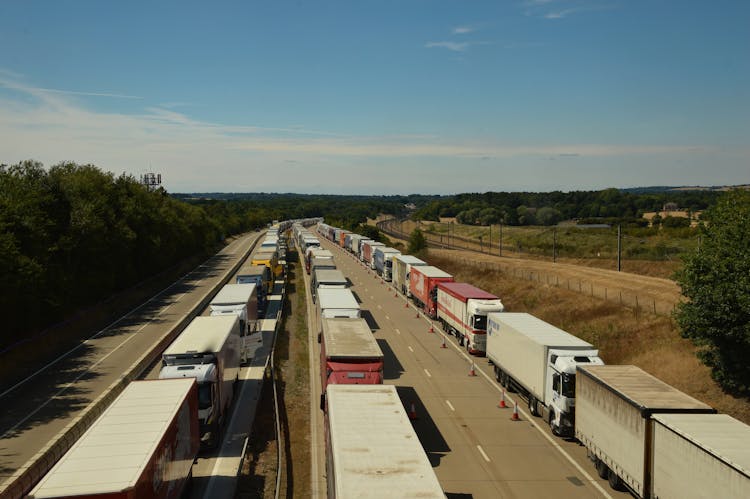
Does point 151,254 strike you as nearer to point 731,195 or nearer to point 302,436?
point 302,436

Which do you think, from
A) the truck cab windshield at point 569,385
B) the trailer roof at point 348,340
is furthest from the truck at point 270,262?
the truck cab windshield at point 569,385

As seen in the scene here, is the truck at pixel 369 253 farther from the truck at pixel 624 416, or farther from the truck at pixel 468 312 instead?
the truck at pixel 624 416

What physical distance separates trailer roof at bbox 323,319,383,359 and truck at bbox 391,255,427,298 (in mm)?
26424

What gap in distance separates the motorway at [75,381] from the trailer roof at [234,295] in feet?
17.3

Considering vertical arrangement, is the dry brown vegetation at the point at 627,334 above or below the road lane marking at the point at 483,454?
above

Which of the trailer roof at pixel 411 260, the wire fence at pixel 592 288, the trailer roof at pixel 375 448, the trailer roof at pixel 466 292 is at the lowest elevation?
the wire fence at pixel 592 288

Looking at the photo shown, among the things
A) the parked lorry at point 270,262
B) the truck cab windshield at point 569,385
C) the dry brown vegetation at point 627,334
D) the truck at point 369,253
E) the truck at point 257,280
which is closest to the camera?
the truck cab windshield at point 569,385

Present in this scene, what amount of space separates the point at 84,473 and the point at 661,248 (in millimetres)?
78735

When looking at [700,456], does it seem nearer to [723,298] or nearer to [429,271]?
[723,298]

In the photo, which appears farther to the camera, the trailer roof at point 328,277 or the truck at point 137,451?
the trailer roof at point 328,277

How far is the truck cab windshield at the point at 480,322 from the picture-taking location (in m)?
34.2

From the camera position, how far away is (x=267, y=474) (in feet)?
63.5

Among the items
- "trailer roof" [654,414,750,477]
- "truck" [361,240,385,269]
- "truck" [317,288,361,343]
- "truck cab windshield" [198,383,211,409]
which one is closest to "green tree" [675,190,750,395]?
"trailer roof" [654,414,750,477]

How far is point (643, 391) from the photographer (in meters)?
17.2
